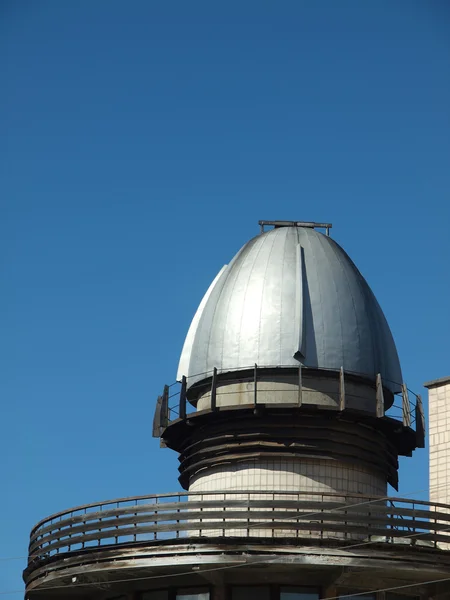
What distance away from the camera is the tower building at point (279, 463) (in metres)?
45.0

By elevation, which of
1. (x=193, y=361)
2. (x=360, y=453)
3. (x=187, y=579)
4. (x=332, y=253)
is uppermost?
(x=332, y=253)

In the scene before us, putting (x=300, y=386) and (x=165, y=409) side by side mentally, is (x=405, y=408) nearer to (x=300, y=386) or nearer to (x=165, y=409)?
(x=300, y=386)

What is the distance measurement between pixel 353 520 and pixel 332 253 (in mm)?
12908

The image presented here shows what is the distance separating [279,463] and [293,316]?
5563mm

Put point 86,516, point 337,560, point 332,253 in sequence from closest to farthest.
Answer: point 337,560, point 86,516, point 332,253

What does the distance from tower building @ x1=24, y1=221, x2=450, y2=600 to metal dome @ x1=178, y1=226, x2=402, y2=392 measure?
53mm

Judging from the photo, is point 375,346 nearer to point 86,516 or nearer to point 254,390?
point 254,390

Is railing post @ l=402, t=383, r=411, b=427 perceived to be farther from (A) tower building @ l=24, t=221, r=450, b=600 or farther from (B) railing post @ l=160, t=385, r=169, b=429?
(B) railing post @ l=160, t=385, r=169, b=429

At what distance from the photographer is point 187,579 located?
46.8 m

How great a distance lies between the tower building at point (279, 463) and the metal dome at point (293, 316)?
0.05 meters

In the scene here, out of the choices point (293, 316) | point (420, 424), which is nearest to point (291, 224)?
point (293, 316)

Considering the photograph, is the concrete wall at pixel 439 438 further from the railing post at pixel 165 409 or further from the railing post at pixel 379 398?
the railing post at pixel 165 409

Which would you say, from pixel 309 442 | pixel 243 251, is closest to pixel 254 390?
pixel 309 442

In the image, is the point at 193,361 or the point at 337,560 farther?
the point at 193,361
